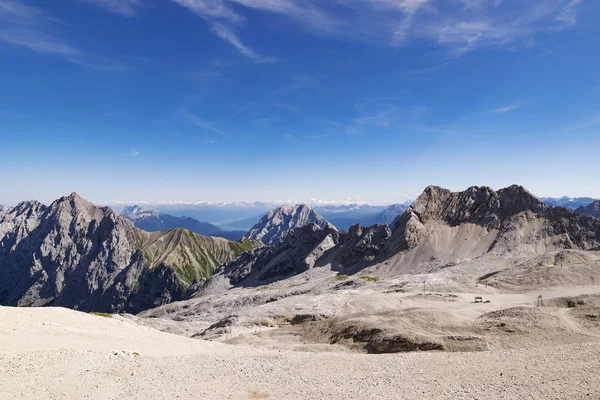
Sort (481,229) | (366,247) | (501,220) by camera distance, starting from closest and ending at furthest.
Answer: (501,220)
(481,229)
(366,247)

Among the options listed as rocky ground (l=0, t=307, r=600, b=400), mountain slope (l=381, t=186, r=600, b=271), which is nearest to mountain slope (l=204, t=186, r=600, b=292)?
mountain slope (l=381, t=186, r=600, b=271)

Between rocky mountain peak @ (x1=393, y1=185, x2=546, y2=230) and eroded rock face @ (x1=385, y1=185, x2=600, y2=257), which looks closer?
eroded rock face @ (x1=385, y1=185, x2=600, y2=257)

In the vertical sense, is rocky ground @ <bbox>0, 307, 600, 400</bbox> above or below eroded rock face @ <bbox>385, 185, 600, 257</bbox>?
below

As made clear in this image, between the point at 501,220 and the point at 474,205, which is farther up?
the point at 474,205

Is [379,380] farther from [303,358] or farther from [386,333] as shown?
[386,333]

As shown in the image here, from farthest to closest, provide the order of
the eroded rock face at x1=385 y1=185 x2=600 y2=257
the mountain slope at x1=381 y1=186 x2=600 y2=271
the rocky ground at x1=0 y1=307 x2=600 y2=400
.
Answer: the eroded rock face at x1=385 y1=185 x2=600 y2=257, the mountain slope at x1=381 y1=186 x2=600 y2=271, the rocky ground at x1=0 y1=307 x2=600 y2=400

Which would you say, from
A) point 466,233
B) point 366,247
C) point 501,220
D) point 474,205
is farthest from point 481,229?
point 366,247

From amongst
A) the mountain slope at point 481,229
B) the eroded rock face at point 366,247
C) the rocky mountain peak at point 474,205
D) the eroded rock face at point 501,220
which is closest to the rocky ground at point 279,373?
the mountain slope at point 481,229

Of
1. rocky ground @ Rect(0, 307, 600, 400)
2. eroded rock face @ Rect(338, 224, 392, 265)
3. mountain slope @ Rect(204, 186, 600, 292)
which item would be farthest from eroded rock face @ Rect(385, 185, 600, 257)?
rocky ground @ Rect(0, 307, 600, 400)

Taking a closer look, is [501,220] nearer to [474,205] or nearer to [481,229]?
[481,229]

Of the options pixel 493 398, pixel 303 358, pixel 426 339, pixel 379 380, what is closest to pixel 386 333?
pixel 426 339

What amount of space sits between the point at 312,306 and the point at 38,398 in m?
58.6

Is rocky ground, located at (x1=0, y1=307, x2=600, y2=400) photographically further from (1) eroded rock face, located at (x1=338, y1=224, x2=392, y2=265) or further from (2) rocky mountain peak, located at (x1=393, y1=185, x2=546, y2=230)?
(2) rocky mountain peak, located at (x1=393, y1=185, x2=546, y2=230)

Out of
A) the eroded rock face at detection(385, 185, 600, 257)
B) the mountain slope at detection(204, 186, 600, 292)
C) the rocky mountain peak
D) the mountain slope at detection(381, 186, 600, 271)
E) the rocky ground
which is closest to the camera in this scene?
the rocky ground
